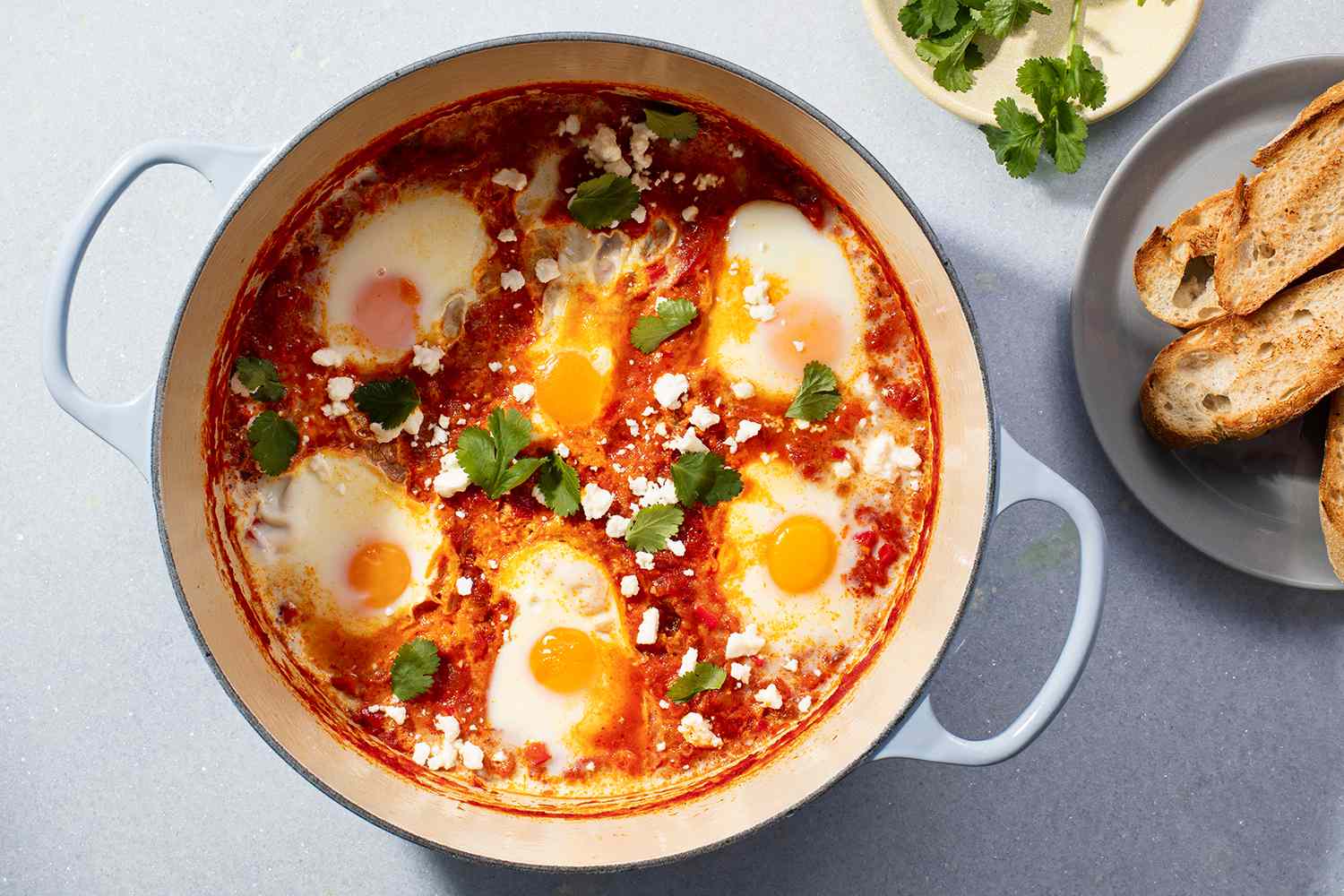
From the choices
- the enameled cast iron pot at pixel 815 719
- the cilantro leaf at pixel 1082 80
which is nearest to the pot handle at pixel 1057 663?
the enameled cast iron pot at pixel 815 719

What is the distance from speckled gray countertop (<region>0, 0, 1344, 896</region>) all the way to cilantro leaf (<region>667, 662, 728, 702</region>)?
372mm

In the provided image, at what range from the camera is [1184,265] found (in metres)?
2.13

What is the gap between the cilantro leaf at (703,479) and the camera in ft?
6.97

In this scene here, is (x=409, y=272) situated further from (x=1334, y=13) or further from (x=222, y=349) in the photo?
(x=1334, y=13)

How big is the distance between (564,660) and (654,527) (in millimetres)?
327

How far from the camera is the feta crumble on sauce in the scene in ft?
7.09

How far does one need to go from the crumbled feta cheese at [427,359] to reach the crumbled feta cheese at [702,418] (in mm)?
521

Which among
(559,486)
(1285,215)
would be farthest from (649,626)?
(1285,215)

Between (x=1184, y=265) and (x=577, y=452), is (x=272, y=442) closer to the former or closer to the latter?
(x=577, y=452)

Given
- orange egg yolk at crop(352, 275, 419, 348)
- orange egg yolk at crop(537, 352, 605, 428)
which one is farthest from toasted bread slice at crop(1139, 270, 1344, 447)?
orange egg yolk at crop(352, 275, 419, 348)

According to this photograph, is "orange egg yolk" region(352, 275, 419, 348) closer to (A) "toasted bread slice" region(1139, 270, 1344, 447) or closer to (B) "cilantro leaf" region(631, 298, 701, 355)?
(B) "cilantro leaf" region(631, 298, 701, 355)

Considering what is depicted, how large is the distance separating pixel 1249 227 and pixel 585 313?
1312 mm

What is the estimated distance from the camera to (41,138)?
228 centimetres

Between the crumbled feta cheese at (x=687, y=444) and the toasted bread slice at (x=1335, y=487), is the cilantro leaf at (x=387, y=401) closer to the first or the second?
the crumbled feta cheese at (x=687, y=444)
